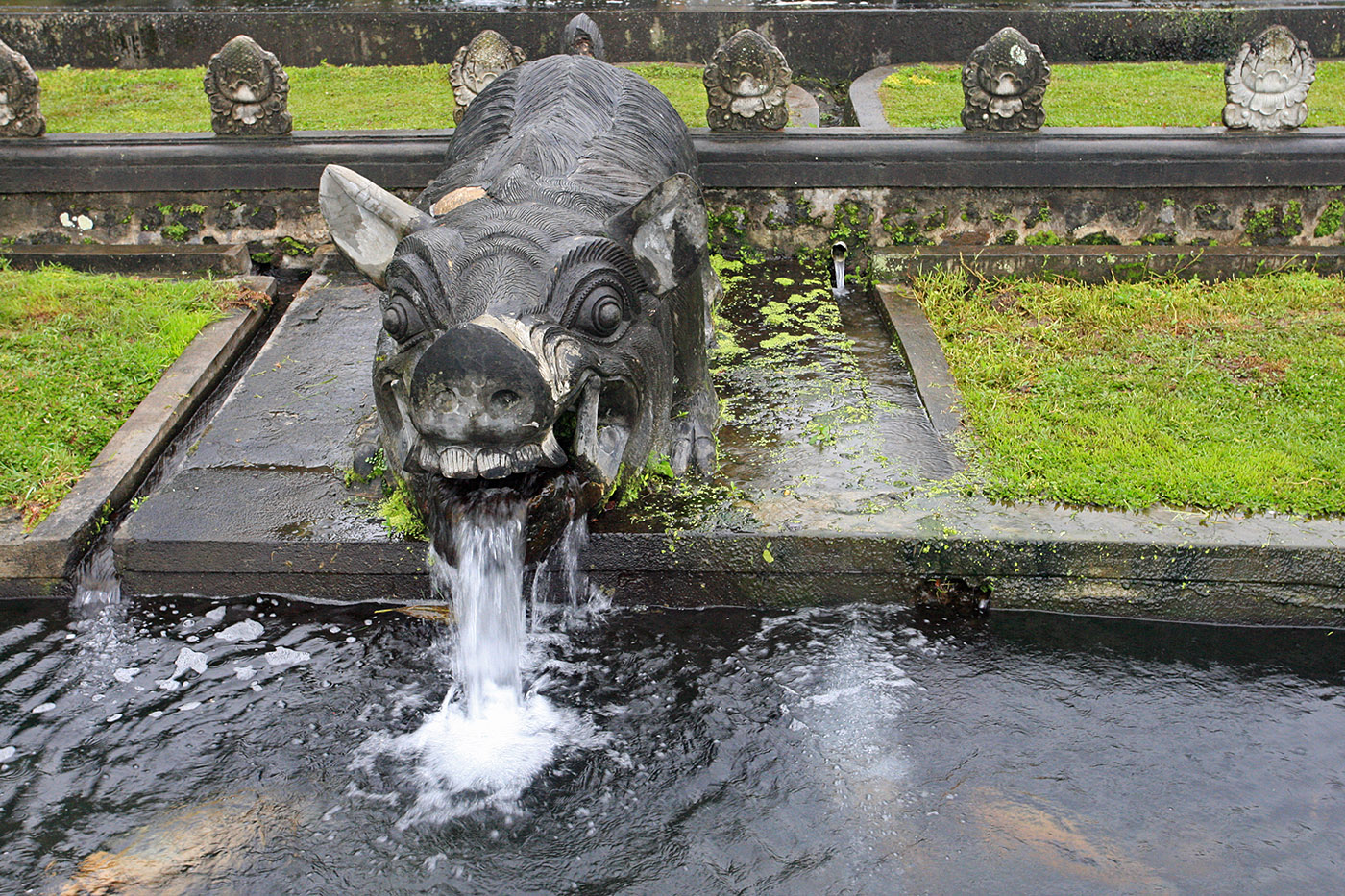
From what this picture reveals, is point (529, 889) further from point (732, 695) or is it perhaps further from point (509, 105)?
point (509, 105)

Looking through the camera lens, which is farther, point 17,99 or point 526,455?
point 17,99

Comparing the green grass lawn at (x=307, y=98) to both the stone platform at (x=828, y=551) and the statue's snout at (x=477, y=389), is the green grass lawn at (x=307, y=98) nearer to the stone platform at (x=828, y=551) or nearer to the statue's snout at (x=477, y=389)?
the stone platform at (x=828, y=551)

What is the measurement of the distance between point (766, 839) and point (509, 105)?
3.99 meters

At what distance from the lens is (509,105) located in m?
5.93

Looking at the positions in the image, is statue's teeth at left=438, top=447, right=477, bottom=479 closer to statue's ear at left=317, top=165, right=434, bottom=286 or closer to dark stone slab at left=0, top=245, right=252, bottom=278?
statue's ear at left=317, top=165, right=434, bottom=286

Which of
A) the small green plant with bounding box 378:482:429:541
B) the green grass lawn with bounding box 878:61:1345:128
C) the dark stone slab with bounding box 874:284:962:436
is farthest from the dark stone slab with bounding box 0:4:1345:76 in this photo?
the small green plant with bounding box 378:482:429:541

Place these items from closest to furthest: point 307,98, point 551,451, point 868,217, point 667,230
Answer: point 551,451
point 667,230
point 868,217
point 307,98

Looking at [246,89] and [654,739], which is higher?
[246,89]

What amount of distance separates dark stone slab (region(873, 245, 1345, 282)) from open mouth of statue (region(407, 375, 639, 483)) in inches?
163

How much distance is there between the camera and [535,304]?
13.9ft

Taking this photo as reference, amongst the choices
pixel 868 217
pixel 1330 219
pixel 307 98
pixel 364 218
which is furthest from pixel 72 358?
pixel 1330 219

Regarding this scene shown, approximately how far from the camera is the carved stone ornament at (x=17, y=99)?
28.0 feet

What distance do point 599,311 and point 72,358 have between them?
4296 mm

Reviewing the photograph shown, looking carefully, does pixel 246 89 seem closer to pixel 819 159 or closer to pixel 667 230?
pixel 819 159
